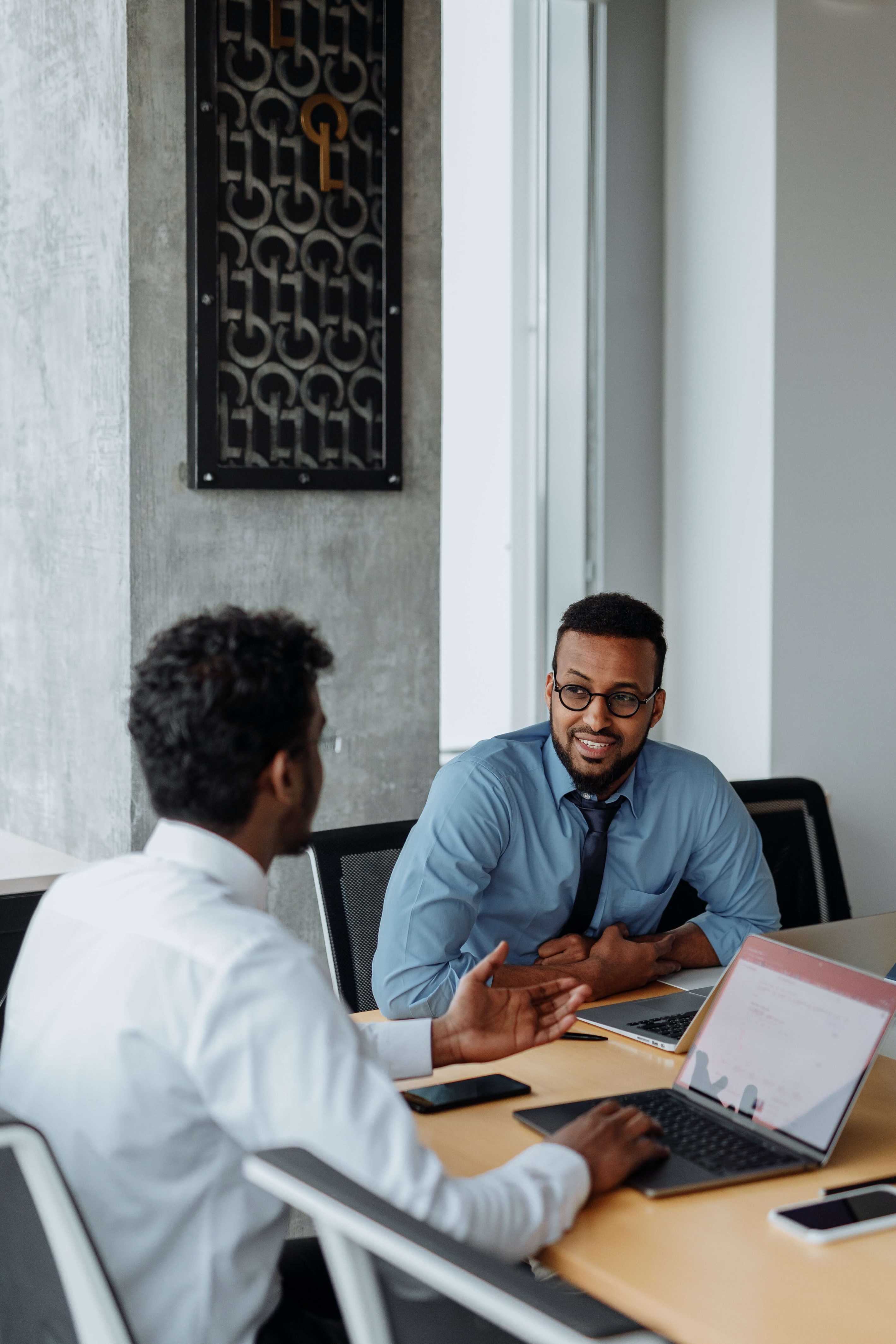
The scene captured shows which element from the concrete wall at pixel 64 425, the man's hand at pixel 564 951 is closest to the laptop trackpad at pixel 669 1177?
the man's hand at pixel 564 951

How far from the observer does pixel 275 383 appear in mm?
2920

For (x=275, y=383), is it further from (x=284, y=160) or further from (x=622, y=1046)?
(x=622, y=1046)

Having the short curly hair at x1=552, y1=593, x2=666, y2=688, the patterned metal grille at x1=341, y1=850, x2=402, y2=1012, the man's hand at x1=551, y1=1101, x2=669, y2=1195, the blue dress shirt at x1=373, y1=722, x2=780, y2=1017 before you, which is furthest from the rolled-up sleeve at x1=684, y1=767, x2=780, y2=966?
the man's hand at x1=551, y1=1101, x2=669, y2=1195

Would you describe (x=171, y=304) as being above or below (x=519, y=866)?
above

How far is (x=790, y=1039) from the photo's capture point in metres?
1.61

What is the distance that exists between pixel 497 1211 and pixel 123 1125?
341 millimetres

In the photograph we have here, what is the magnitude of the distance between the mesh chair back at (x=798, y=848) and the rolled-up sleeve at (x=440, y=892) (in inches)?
32.0

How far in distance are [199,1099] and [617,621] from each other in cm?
143

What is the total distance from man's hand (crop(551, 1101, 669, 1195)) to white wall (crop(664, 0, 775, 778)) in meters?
2.18

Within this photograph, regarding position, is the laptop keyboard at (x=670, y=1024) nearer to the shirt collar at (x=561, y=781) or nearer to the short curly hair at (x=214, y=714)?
the shirt collar at (x=561, y=781)

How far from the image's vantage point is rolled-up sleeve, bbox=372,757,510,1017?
2.17 meters

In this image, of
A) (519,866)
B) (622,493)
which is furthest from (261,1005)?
(622,493)

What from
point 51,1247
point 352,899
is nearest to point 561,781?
point 352,899

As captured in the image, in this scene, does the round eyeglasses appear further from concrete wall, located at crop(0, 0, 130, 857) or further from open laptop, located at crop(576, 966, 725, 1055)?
concrete wall, located at crop(0, 0, 130, 857)
